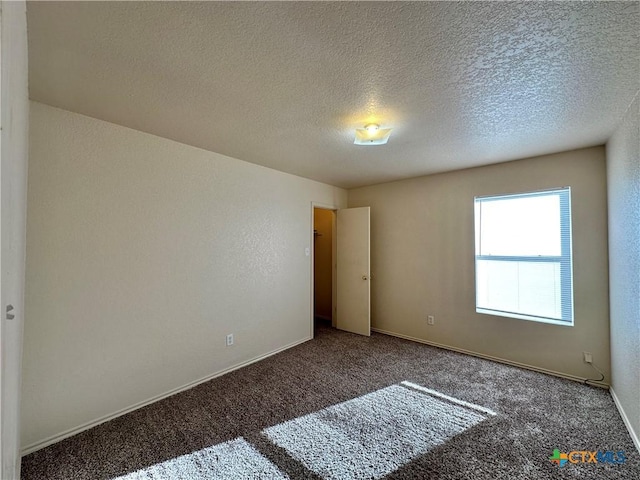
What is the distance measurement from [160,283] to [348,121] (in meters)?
2.22

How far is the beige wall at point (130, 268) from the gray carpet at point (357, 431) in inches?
11.5

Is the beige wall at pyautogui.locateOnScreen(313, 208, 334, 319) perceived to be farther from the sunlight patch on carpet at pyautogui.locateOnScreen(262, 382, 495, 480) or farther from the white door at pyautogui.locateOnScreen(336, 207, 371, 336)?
the sunlight patch on carpet at pyautogui.locateOnScreen(262, 382, 495, 480)

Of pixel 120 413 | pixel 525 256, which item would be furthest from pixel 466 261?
pixel 120 413

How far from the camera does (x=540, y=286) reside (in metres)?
3.18

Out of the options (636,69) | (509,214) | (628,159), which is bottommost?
(509,214)

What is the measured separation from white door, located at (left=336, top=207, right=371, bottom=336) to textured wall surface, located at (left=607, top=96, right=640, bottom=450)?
2.67m

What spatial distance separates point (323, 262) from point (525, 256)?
335 cm

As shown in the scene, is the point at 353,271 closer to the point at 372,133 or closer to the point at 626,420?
the point at 372,133

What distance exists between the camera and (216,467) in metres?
1.75

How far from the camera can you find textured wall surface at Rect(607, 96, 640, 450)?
1.95 m

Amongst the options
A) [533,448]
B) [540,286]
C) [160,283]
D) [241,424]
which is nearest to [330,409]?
[241,424]

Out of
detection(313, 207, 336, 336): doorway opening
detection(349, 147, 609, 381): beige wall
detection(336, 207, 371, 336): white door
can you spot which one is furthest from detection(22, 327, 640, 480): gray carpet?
detection(313, 207, 336, 336): doorway opening

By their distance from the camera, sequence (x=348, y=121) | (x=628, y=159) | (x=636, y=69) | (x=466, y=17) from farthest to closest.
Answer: (x=348, y=121) → (x=628, y=159) → (x=636, y=69) → (x=466, y=17)

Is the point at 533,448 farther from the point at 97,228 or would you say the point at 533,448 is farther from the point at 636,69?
the point at 97,228
